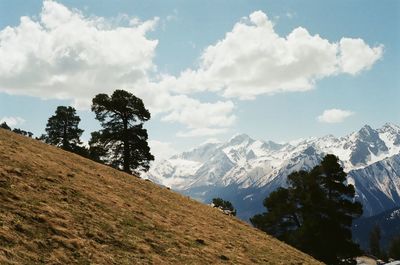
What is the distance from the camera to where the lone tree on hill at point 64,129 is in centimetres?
8431

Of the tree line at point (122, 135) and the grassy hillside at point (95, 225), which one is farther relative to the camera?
the tree line at point (122, 135)

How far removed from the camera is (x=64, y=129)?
8512 cm

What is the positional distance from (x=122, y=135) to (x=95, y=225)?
133 feet

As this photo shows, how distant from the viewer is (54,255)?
15.6m

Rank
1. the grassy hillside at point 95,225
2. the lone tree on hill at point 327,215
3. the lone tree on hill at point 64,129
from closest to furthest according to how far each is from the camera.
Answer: the grassy hillside at point 95,225 < the lone tree on hill at point 327,215 < the lone tree on hill at point 64,129

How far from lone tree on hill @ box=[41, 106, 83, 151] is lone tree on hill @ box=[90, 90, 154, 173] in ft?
82.7

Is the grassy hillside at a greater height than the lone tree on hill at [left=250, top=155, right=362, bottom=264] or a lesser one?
lesser

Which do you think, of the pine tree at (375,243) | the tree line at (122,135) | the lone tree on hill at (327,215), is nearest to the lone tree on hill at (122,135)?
the tree line at (122,135)

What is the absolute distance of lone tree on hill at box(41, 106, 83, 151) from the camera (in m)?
84.3

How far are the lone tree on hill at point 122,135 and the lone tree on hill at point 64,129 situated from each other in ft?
82.7

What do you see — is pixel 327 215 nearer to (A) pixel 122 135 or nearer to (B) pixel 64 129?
(A) pixel 122 135

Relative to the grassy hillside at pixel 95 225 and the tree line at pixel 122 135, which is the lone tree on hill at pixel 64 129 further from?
the grassy hillside at pixel 95 225

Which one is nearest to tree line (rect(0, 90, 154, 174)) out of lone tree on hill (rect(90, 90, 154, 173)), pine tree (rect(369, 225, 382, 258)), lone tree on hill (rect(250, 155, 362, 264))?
lone tree on hill (rect(90, 90, 154, 173))

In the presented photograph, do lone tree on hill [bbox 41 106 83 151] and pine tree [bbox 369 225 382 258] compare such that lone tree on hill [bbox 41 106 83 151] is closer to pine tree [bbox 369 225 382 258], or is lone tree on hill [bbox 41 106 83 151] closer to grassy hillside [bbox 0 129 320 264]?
grassy hillside [bbox 0 129 320 264]
